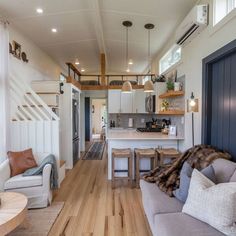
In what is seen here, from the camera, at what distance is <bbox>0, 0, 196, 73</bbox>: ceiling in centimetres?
348

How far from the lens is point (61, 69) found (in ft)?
27.7

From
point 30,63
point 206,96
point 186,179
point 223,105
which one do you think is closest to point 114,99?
point 30,63

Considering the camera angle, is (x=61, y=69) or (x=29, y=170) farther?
(x=61, y=69)

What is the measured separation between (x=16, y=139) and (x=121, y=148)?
2.04 metres

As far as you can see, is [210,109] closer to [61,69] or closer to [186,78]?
[186,78]

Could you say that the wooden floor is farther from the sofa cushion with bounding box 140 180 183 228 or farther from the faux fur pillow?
the faux fur pillow

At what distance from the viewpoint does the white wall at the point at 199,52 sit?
255 centimetres

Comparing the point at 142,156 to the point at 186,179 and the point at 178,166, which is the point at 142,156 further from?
the point at 186,179

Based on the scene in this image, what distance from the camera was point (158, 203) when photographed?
2.20 m

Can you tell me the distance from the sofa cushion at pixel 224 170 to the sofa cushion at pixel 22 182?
2.46 meters

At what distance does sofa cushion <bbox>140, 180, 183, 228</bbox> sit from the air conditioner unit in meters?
2.50

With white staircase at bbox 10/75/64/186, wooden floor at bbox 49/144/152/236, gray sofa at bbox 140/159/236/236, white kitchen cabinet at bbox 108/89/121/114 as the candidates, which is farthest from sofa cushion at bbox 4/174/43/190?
white kitchen cabinet at bbox 108/89/121/114

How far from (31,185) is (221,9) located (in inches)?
146

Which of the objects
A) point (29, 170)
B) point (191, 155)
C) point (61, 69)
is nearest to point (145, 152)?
point (191, 155)
